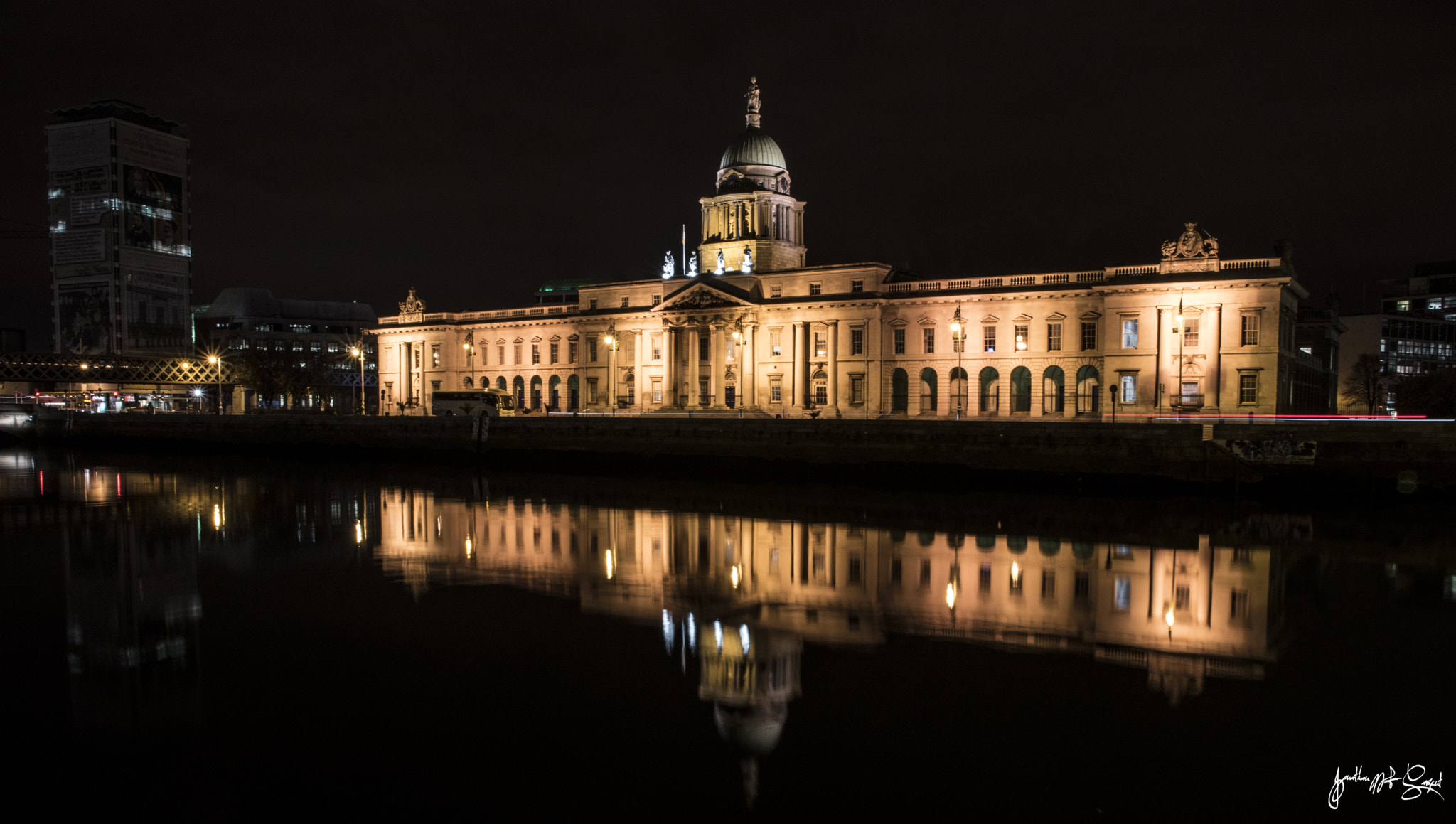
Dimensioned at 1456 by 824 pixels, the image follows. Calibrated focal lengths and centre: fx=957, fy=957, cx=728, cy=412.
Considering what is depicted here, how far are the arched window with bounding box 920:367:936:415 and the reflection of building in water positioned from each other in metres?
37.5

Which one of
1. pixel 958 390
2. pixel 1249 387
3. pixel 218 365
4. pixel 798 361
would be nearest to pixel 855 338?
pixel 798 361

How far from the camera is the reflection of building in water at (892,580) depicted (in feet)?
49.6

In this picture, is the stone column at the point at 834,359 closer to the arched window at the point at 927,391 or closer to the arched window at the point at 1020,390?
the arched window at the point at 927,391

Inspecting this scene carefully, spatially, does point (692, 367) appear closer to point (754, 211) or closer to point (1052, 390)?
point (754, 211)

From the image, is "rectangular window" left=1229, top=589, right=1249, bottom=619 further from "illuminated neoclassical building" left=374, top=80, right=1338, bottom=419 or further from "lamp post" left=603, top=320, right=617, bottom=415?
"lamp post" left=603, top=320, right=617, bottom=415

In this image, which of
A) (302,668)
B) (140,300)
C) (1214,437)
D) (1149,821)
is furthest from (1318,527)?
(140,300)

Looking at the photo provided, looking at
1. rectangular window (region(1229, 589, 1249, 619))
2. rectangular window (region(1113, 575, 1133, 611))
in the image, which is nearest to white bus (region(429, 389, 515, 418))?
rectangular window (region(1113, 575, 1133, 611))

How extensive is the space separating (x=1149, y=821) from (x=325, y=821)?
309 inches

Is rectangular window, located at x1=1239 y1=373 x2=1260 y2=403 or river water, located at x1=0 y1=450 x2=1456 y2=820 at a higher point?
rectangular window, located at x1=1239 y1=373 x2=1260 y2=403

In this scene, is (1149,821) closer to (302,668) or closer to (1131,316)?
(302,668)

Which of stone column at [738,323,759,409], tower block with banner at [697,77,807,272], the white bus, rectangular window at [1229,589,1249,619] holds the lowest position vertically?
rectangular window at [1229,589,1249,619]

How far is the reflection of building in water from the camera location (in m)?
15.1

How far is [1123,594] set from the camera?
18.3 metres

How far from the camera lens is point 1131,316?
56219 mm
